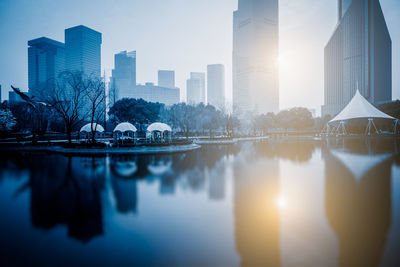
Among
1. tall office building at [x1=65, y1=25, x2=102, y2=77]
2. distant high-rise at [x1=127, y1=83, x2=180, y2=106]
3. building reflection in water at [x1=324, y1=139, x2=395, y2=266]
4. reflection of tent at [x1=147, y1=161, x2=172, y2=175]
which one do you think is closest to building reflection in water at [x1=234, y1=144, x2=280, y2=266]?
building reflection in water at [x1=324, y1=139, x2=395, y2=266]

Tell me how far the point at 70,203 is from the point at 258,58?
180m

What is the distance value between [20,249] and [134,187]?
4.09m

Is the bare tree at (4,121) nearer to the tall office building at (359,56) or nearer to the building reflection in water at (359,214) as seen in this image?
the building reflection in water at (359,214)

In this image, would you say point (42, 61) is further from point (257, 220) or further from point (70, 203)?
point (257, 220)

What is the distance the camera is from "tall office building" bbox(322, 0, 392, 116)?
8556 cm

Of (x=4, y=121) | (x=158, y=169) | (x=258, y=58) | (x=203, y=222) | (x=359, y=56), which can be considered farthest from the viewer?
(x=258, y=58)

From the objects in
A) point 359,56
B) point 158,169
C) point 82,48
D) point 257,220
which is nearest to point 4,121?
point 158,169

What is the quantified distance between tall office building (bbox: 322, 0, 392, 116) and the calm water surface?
303 feet

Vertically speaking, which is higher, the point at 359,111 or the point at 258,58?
the point at 258,58

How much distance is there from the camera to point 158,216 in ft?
17.6

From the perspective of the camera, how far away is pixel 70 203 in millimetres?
6348

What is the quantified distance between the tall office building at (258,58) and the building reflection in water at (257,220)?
15705cm

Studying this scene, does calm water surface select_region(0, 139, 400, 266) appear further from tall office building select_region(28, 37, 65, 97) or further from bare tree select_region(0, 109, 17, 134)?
tall office building select_region(28, 37, 65, 97)

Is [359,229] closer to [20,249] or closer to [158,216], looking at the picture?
[158,216]
